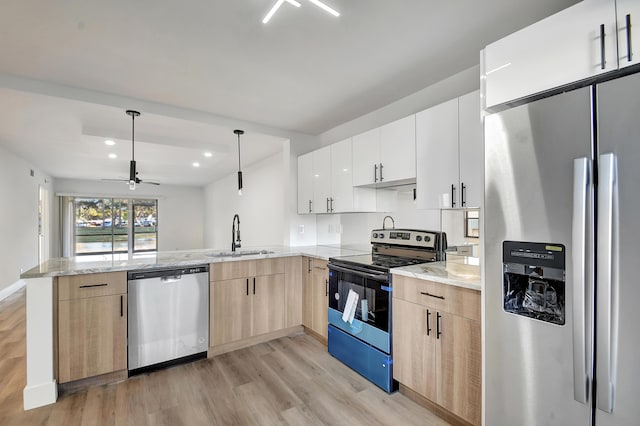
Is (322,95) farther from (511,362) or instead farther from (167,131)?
(511,362)

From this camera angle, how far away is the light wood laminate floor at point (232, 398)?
196 centimetres

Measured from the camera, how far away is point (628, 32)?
3.72ft

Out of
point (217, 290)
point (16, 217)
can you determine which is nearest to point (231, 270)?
point (217, 290)

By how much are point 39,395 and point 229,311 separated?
4.57 ft

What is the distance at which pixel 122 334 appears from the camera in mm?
2422

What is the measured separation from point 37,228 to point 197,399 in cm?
644

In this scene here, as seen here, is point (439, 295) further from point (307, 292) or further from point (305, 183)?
point (305, 183)

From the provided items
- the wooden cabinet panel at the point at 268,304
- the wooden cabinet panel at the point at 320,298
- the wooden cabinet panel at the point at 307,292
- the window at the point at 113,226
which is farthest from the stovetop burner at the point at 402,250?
the window at the point at 113,226

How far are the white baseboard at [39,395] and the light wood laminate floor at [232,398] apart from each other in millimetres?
46

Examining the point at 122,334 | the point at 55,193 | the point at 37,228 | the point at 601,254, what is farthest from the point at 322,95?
the point at 55,193

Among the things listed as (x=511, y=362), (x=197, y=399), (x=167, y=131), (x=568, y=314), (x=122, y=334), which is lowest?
(x=197, y=399)

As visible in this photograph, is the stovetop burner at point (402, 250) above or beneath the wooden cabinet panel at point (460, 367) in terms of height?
above

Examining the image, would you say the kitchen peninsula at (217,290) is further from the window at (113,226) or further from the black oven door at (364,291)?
the window at (113,226)

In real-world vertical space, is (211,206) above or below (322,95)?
below
